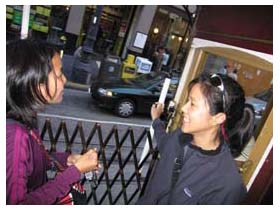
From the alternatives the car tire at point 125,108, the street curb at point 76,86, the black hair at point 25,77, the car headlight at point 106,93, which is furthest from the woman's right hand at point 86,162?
the street curb at point 76,86

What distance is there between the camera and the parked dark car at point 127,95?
789cm

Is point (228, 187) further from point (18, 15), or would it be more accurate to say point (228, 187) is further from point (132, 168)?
point (18, 15)

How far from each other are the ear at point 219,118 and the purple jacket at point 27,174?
86 cm

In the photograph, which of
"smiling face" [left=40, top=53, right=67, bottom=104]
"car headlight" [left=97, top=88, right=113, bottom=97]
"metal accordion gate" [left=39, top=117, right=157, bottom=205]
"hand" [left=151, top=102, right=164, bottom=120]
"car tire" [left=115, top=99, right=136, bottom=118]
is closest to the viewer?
"smiling face" [left=40, top=53, right=67, bottom=104]

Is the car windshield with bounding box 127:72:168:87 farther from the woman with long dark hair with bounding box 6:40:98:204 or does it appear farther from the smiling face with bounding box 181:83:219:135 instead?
the woman with long dark hair with bounding box 6:40:98:204

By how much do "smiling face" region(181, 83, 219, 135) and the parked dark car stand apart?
19.7 feet

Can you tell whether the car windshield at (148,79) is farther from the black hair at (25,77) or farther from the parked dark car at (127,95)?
the black hair at (25,77)

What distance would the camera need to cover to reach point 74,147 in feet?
17.4

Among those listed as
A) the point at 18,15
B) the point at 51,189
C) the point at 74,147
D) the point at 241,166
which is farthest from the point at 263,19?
the point at 18,15

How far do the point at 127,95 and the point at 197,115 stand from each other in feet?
20.3

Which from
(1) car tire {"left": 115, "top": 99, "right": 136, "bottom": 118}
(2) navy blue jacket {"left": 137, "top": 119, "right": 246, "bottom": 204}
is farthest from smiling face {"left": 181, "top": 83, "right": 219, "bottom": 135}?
(1) car tire {"left": 115, "top": 99, "right": 136, "bottom": 118}

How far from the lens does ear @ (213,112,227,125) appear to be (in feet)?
5.96

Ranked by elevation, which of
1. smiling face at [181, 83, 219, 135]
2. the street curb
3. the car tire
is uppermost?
smiling face at [181, 83, 219, 135]
